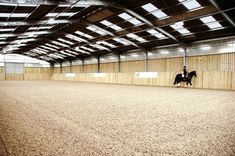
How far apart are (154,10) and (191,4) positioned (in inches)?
109

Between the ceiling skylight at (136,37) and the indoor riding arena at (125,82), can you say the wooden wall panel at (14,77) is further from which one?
the ceiling skylight at (136,37)

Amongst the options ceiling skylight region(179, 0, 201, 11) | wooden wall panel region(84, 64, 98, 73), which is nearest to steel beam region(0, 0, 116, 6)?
ceiling skylight region(179, 0, 201, 11)

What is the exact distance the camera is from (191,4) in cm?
1267

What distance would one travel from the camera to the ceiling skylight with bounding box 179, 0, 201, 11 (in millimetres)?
12370

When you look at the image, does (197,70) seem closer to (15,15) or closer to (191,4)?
(191,4)

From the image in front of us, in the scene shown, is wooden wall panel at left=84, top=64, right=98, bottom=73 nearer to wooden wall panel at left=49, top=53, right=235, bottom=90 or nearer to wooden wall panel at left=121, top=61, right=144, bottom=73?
wooden wall panel at left=49, top=53, right=235, bottom=90

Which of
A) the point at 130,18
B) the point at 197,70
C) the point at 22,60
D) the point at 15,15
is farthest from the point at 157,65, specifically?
the point at 22,60

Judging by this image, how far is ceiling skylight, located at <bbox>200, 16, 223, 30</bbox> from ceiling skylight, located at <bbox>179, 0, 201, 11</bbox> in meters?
1.89

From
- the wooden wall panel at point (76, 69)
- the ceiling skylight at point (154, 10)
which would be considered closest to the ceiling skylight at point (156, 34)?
the ceiling skylight at point (154, 10)

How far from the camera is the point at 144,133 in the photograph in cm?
299

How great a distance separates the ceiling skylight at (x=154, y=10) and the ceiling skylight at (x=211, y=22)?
126 inches

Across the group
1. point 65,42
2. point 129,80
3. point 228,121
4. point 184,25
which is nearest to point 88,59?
point 65,42

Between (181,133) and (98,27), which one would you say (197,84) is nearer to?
(98,27)

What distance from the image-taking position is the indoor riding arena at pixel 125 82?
2.63 metres
